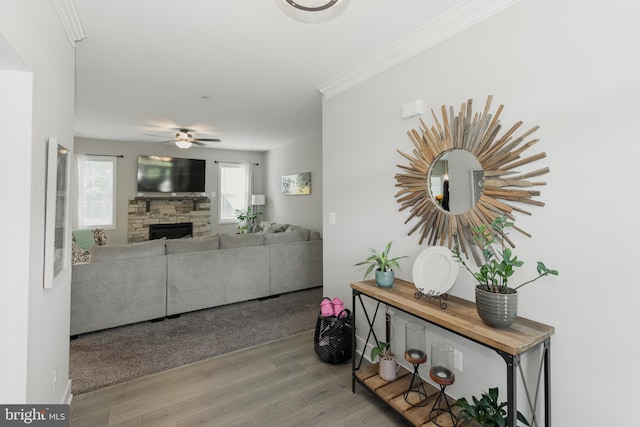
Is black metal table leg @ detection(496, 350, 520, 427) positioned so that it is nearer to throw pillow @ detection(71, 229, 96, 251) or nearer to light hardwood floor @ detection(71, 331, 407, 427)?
light hardwood floor @ detection(71, 331, 407, 427)

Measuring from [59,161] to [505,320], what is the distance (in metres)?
2.55

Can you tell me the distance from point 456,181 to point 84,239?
5452 millimetres

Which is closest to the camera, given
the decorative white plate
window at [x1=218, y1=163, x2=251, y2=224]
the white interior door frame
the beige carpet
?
the white interior door frame

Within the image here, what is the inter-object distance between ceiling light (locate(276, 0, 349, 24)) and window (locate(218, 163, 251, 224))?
20.9 feet

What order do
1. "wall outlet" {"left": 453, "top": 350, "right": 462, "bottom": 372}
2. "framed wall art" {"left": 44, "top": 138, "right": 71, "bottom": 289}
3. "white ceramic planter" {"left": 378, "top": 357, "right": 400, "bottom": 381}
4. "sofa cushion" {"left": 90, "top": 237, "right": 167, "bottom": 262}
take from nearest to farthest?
"framed wall art" {"left": 44, "top": 138, "right": 71, "bottom": 289}
"wall outlet" {"left": 453, "top": 350, "right": 462, "bottom": 372}
"white ceramic planter" {"left": 378, "top": 357, "right": 400, "bottom": 381}
"sofa cushion" {"left": 90, "top": 237, "right": 167, "bottom": 262}

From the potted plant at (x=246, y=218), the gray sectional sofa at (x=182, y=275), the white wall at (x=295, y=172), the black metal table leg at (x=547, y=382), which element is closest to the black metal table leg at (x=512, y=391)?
the black metal table leg at (x=547, y=382)

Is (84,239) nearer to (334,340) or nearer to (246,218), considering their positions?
(246,218)

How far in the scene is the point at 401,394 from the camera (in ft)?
6.52

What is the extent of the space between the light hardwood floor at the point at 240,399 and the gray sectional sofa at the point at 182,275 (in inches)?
45.4

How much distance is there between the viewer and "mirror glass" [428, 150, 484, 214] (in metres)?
1.86

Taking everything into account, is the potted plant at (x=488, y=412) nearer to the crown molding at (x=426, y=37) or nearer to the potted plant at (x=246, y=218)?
the crown molding at (x=426, y=37)

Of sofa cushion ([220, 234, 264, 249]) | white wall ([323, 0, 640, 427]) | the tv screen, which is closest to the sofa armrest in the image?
sofa cushion ([220, 234, 264, 249])

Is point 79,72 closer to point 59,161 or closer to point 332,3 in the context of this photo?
point 59,161

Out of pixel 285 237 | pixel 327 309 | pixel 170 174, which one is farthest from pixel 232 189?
pixel 327 309
